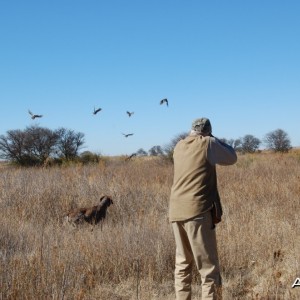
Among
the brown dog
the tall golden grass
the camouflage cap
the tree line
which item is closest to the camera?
the camouflage cap

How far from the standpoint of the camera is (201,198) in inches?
147

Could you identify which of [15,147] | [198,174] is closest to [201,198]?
[198,174]

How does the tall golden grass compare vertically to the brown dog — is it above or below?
below

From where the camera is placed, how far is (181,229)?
3898 mm

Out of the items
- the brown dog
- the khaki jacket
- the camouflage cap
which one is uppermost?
the camouflage cap

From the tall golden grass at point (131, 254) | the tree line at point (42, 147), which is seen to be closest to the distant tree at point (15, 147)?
the tree line at point (42, 147)

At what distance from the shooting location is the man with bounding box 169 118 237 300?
373 centimetres

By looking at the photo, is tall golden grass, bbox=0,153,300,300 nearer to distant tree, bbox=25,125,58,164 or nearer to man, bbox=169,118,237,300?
man, bbox=169,118,237,300

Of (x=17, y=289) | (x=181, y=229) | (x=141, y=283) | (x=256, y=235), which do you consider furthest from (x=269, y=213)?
(x=17, y=289)

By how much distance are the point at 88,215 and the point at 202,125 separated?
4764 millimetres

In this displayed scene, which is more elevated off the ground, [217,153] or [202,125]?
[202,125]

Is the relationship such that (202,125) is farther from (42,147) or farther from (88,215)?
(42,147)

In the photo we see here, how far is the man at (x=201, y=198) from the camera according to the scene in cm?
373

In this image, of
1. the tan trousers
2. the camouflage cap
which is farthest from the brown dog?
the camouflage cap
